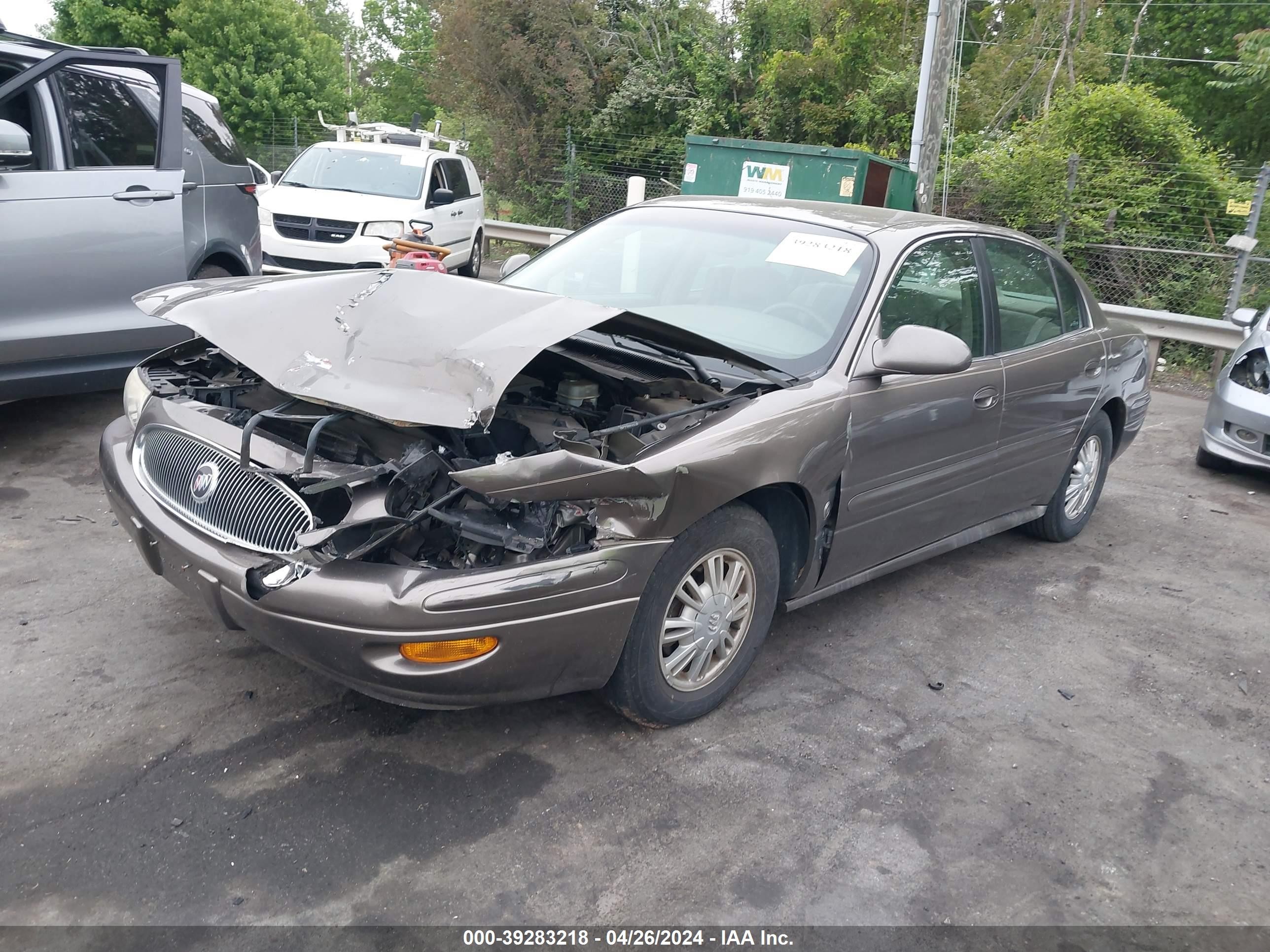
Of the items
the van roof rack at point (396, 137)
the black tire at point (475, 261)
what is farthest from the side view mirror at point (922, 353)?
the van roof rack at point (396, 137)

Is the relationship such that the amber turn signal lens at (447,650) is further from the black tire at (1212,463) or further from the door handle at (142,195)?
the black tire at (1212,463)

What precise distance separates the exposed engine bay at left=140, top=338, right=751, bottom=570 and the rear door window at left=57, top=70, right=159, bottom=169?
2.53m

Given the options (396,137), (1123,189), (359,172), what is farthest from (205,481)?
(396,137)

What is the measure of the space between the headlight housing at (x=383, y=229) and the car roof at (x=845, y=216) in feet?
23.1

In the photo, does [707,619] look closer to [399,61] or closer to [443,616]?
[443,616]

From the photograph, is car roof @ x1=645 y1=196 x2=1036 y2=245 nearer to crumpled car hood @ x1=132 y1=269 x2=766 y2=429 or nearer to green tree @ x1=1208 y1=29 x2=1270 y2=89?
crumpled car hood @ x1=132 y1=269 x2=766 y2=429

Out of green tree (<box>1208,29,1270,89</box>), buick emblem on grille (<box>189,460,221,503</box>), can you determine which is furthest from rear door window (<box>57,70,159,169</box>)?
green tree (<box>1208,29,1270,89</box>)

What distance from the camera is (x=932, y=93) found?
11.5 m

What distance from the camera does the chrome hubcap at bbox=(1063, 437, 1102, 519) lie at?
5.45 m

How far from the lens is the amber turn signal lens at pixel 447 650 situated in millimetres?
2742

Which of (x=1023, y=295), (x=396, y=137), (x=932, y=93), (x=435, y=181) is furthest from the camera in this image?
(x=396, y=137)

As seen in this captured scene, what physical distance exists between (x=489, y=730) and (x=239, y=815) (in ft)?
2.63

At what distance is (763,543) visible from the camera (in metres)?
3.44

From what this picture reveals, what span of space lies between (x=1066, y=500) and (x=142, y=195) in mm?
5210
